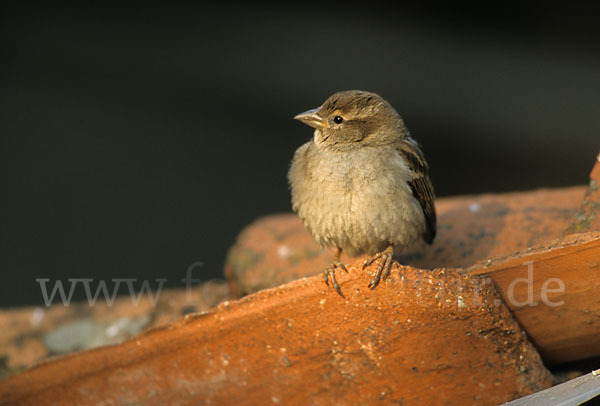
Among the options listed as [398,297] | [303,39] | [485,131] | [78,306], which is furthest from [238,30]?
[398,297]

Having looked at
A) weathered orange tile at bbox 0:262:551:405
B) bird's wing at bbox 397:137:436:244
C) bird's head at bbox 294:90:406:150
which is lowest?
weathered orange tile at bbox 0:262:551:405

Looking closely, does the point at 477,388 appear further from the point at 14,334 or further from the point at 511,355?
the point at 14,334

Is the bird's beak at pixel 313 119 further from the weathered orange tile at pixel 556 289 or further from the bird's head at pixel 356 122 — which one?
the weathered orange tile at pixel 556 289

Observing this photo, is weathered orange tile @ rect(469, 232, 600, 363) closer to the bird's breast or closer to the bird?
the bird

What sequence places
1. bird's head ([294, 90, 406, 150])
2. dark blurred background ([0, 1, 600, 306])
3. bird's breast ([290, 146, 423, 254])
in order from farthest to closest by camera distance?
1. dark blurred background ([0, 1, 600, 306])
2. bird's head ([294, 90, 406, 150])
3. bird's breast ([290, 146, 423, 254])

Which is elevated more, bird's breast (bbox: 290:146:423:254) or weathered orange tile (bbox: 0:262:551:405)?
bird's breast (bbox: 290:146:423:254)

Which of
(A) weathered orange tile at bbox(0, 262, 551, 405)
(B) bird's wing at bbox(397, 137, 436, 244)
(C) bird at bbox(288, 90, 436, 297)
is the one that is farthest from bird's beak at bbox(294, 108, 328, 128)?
(A) weathered orange tile at bbox(0, 262, 551, 405)

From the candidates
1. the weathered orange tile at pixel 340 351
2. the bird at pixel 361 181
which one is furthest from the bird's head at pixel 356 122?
the weathered orange tile at pixel 340 351
